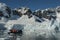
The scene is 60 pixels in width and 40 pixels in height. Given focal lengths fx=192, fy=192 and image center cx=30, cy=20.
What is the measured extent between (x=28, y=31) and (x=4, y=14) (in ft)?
223

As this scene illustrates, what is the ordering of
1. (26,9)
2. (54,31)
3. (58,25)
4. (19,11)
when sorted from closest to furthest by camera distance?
1. (54,31)
2. (58,25)
3. (26,9)
4. (19,11)

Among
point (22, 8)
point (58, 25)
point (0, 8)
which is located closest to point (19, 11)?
point (22, 8)

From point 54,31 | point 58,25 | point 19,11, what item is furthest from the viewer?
point 19,11

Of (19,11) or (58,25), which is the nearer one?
(58,25)

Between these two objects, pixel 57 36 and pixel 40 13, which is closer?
pixel 57 36

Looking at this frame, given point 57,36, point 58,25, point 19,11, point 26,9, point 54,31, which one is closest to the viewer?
point 57,36

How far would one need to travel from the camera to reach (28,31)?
17516mm

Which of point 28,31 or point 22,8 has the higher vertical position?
point 22,8

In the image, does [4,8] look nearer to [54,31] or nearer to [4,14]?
[4,14]

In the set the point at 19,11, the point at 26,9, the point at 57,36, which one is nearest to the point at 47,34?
the point at 57,36

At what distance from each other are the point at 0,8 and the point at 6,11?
2970 millimetres

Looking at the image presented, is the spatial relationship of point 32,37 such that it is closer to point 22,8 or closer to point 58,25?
point 58,25

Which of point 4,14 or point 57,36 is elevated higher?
point 4,14

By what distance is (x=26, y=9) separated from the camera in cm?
8131
